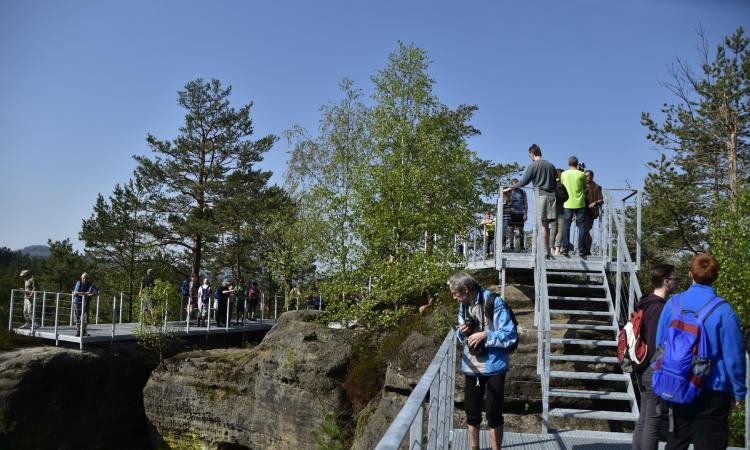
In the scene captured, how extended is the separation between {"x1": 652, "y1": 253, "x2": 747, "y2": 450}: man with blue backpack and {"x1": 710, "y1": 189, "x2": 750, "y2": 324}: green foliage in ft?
20.6

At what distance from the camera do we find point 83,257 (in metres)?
44.0

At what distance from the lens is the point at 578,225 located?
1171 cm

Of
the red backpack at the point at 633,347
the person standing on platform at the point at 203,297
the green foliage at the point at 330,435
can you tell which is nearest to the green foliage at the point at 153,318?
the person standing on platform at the point at 203,297

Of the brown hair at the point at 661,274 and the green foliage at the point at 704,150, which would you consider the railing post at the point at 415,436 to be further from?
the green foliage at the point at 704,150

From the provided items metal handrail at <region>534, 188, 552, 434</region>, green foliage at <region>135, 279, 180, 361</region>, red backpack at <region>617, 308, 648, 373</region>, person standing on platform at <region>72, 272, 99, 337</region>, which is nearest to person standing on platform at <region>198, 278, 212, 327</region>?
green foliage at <region>135, 279, 180, 361</region>

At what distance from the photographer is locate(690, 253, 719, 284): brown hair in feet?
14.0

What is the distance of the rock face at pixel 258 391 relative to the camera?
14453mm

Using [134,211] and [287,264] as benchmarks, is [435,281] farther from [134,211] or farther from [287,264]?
[134,211]

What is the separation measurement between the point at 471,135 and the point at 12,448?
24133mm

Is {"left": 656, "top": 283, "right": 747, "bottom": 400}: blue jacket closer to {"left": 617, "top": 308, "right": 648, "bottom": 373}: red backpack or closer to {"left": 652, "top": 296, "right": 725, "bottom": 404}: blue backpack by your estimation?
{"left": 652, "top": 296, "right": 725, "bottom": 404}: blue backpack

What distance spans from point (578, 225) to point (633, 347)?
6743 millimetres

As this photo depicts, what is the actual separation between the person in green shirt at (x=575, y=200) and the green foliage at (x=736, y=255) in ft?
7.36

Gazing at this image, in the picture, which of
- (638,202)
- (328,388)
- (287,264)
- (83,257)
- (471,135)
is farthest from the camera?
(83,257)

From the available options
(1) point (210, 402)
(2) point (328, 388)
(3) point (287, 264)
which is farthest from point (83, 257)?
(2) point (328, 388)
